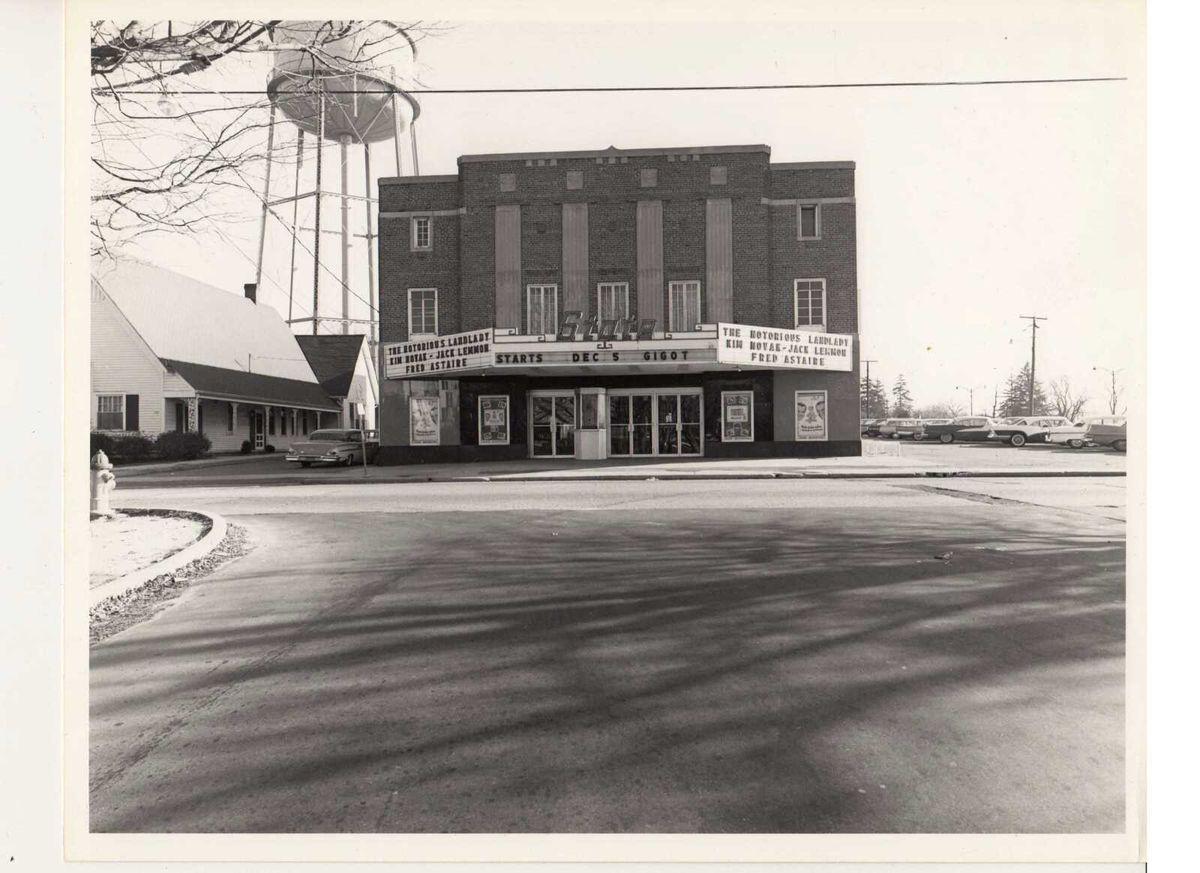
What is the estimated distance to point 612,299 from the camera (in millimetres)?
27609

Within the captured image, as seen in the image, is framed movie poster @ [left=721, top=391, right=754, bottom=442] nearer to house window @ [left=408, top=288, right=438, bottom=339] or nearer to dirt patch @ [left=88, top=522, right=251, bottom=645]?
house window @ [left=408, top=288, right=438, bottom=339]

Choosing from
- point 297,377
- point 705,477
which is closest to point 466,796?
point 705,477

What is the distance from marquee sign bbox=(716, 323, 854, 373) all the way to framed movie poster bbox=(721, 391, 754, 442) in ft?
7.26

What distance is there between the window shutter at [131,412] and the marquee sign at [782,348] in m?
20.5

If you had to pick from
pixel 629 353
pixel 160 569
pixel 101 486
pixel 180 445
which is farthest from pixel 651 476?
pixel 180 445

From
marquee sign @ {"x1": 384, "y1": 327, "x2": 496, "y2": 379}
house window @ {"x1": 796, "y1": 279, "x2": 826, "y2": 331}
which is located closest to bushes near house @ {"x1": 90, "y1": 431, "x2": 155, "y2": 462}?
marquee sign @ {"x1": 384, "y1": 327, "x2": 496, "y2": 379}

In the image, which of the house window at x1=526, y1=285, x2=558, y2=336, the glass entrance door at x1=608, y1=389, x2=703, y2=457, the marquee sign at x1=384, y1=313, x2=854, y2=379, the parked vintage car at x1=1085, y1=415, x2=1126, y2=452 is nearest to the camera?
the marquee sign at x1=384, y1=313, x2=854, y2=379

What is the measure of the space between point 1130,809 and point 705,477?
51.8 ft

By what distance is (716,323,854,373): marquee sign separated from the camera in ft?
80.4

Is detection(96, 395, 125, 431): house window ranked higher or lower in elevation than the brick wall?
lower

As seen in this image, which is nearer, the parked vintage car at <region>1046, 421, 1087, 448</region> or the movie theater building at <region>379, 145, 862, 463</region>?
the movie theater building at <region>379, 145, 862, 463</region>

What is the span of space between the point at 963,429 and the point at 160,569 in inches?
1771

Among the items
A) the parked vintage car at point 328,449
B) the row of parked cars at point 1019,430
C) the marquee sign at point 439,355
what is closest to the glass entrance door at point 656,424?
the marquee sign at point 439,355
